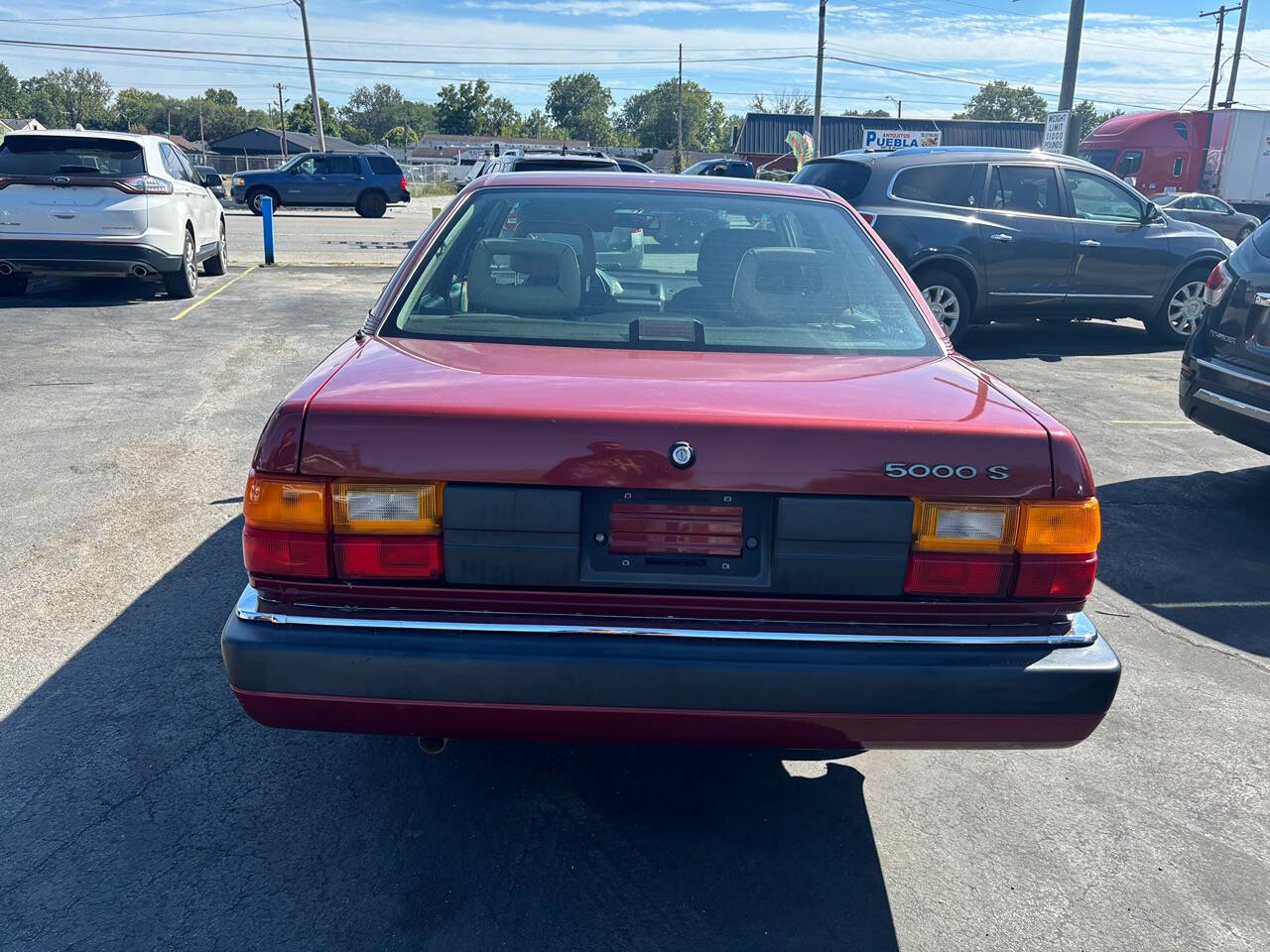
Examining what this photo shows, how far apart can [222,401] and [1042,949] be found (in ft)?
21.6

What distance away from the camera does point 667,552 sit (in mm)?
2355

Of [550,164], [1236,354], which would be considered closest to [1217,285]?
[1236,354]

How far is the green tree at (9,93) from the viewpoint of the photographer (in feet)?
334

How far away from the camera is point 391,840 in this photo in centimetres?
276

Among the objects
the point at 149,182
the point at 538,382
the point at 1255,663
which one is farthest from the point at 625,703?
the point at 149,182

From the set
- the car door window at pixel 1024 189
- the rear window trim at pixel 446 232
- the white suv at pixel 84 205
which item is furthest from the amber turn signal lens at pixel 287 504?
the white suv at pixel 84 205

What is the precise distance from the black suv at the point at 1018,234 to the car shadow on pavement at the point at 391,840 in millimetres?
7639

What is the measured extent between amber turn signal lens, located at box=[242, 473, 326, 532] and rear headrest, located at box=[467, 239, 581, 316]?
1008 millimetres

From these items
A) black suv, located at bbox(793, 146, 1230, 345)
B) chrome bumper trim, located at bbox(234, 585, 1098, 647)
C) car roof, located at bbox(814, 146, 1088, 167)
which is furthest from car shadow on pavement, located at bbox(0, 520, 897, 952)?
car roof, located at bbox(814, 146, 1088, 167)

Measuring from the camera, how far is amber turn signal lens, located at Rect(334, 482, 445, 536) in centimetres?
230

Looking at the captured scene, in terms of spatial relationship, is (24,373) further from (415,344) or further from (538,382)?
(538,382)

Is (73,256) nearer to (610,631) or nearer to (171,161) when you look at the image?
(171,161)

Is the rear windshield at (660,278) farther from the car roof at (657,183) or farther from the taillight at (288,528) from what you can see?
the taillight at (288,528)

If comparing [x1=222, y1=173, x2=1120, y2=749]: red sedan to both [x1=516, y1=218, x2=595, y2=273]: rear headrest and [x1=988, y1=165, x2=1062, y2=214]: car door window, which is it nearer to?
[x1=516, y1=218, x2=595, y2=273]: rear headrest
